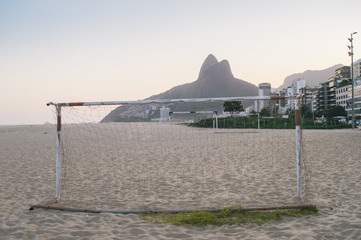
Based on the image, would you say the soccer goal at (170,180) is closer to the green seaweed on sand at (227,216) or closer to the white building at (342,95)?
the green seaweed on sand at (227,216)

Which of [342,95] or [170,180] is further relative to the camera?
[342,95]

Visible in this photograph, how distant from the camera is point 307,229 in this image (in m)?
3.78

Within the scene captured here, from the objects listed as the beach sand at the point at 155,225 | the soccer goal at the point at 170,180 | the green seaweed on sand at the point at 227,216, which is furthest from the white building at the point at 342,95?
the green seaweed on sand at the point at 227,216

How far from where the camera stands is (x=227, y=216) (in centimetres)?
435

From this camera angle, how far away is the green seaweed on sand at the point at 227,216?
13.4ft

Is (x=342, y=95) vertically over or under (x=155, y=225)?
over

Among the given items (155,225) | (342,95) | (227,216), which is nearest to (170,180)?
(227,216)

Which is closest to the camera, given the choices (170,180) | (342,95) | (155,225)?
(155,225)

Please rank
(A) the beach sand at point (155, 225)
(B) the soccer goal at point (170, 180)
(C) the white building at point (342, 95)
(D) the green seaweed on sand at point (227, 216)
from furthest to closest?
(C) the white building at point (342, 95) → (B) the soccer goal at point (170, 180) → (D) the green seaweed on sand at point (227, 216) → (A) the beach sand at point (155, 225)

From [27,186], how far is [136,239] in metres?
4.16

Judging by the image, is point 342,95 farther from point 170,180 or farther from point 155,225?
point 155,225

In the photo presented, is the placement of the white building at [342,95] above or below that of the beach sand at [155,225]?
above

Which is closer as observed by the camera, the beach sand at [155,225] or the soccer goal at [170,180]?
the beach sand at [155,225]

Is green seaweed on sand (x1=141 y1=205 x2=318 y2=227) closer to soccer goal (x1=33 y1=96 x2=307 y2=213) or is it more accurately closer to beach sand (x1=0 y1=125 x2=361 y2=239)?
beach sand (x1=0 y1=125 x2=361 y2=239)
